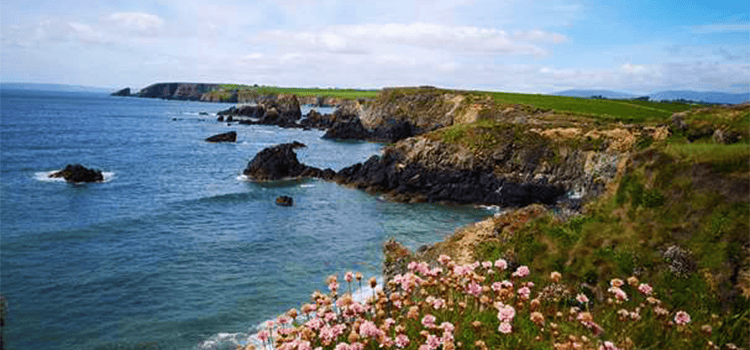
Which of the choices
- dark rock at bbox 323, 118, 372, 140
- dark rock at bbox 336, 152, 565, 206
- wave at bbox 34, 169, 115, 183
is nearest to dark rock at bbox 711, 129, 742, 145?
dark rock at bbox 336, 152, 565, 206

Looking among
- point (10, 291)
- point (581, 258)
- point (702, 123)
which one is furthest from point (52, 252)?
point (702, 123)

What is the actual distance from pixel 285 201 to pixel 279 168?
14023 mm


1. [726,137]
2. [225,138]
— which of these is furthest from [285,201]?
[225,138]

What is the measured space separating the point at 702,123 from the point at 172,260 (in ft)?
95.3

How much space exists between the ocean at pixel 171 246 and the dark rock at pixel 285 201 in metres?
1.02

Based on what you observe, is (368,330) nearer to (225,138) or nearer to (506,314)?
(506,314)

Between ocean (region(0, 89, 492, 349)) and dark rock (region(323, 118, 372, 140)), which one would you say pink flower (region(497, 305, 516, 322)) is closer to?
ocean (region(0, 89, 492, 349))

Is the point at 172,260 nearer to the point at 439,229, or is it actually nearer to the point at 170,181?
the point at 439,229

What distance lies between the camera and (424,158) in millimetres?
57562

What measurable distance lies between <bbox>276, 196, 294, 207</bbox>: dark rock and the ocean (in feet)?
3.34

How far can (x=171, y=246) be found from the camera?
35531 millimetres

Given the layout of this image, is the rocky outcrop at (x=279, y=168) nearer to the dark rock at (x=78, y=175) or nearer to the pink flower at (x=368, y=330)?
the dark rock at (x=78, y=175)

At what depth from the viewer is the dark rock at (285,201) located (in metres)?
49.5

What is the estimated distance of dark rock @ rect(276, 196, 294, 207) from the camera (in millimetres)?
49531
